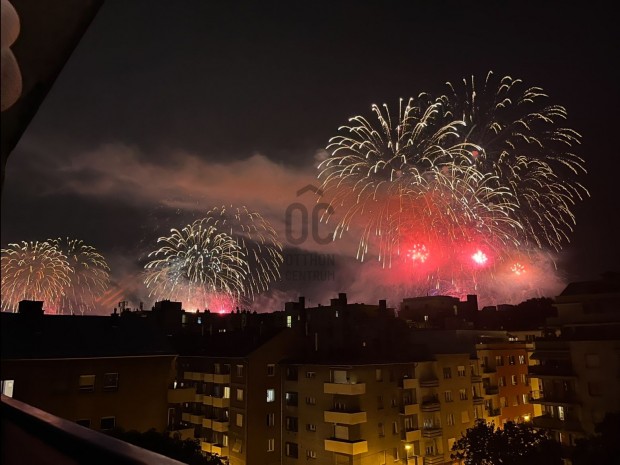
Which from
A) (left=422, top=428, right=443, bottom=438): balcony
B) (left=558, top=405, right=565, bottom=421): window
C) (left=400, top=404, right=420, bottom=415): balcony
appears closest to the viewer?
(left=558, top=405, right=565, bottom=421): window

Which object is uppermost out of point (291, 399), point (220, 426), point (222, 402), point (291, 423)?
point (291, 399)

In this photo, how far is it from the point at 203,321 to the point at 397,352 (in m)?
38.6

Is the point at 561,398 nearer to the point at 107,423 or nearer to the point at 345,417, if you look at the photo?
the point at 345,417

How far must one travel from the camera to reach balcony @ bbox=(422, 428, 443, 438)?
3640 cm

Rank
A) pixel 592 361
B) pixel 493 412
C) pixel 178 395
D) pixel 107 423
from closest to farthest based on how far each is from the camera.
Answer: pixel 107 423, pixel 178 395, pixel 592 361, pixel 493 412

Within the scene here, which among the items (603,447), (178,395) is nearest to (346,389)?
(178,395)

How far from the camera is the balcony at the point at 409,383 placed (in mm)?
36188

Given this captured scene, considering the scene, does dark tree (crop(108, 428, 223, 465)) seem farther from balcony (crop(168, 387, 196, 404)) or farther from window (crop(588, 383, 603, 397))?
window (crop(588, 383, 603, 397))

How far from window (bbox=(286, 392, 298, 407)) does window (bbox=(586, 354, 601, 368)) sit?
70.6 ft

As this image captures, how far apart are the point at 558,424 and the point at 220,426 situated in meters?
25.9

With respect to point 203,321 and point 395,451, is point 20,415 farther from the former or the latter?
point 203,321

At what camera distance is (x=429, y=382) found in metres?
37.7

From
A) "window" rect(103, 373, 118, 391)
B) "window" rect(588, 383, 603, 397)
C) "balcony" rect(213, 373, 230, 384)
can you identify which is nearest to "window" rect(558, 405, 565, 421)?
"window" rect(588, 383, 603, 397)

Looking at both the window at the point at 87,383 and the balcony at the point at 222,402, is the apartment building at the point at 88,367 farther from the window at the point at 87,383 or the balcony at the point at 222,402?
the balcony at the point at 222,402
